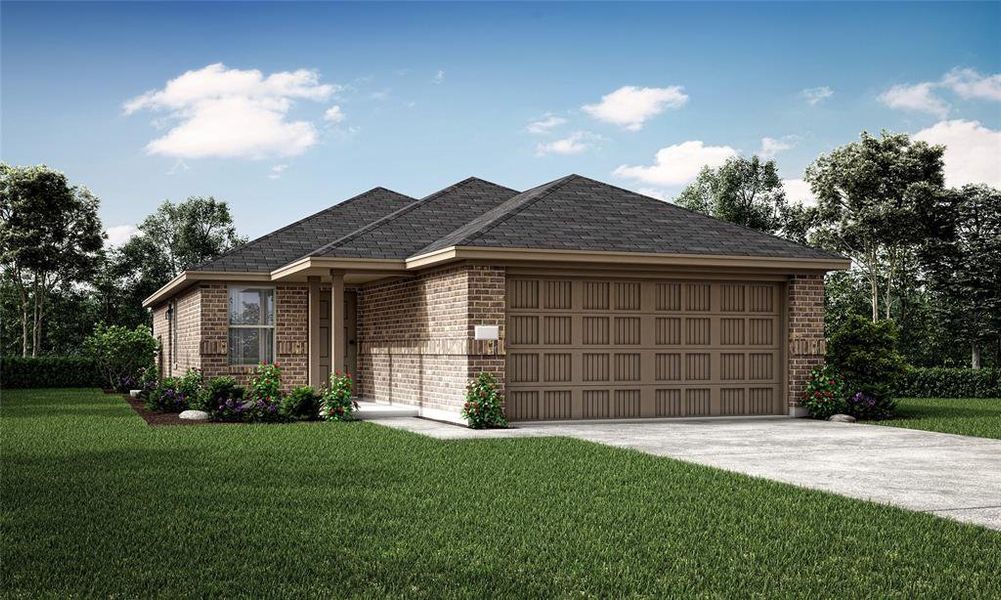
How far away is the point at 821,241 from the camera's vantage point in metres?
36.8

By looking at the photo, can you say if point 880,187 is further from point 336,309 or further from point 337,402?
point 337,402

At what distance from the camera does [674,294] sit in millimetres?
17172

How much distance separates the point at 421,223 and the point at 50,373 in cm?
1900

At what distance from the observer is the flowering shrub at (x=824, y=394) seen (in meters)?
17.5

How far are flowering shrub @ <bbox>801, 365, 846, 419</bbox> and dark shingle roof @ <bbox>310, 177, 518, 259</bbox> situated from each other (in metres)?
7.27

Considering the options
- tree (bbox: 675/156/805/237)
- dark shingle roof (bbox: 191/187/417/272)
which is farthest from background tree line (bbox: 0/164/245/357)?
tree (bbox: 675/156/805/237)

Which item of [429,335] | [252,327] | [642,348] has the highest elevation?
[252,327]

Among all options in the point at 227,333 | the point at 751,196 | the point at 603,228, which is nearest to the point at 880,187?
the point at 751,196

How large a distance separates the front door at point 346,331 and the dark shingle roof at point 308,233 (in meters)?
1.25

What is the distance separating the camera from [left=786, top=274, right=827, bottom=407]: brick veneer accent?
57.8 ft

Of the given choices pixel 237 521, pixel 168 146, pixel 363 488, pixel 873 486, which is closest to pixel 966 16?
pixel 873 486

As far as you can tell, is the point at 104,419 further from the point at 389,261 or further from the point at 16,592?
the point at 16,592

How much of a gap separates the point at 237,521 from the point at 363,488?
173cm

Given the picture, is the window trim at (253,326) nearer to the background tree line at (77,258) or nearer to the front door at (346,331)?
the front door at (346,331)
